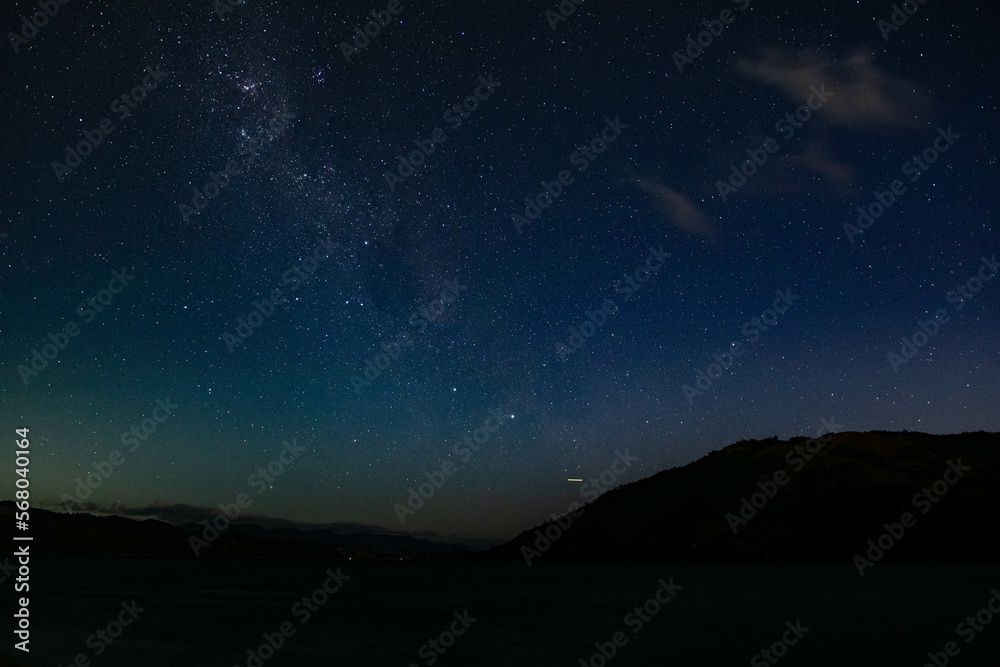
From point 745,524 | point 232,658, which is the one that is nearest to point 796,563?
point 745,524

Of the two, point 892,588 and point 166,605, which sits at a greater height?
point 892,588

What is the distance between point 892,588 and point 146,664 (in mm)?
79882

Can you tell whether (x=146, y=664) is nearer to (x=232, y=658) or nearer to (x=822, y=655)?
(x=232, y=658)

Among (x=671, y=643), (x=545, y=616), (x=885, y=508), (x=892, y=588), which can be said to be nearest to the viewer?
(x=671, y=643)

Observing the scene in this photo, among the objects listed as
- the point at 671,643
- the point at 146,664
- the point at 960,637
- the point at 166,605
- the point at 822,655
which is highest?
Answer: the point at 960,637

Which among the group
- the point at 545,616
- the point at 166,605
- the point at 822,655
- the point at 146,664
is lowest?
the point at 166,605

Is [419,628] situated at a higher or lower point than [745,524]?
lower

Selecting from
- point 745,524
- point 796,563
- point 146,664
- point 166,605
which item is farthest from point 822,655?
point 745,524

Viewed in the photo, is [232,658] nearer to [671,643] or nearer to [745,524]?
[671,643]

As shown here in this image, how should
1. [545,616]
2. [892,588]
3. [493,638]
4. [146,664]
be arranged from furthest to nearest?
[892,588], [545,616], [493,638], [146,664]

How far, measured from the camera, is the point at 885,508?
19175cm

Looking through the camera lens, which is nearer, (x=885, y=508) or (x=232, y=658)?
(x=232, y=658)

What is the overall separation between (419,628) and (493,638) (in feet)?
28.0

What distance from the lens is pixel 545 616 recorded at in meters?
59.6
